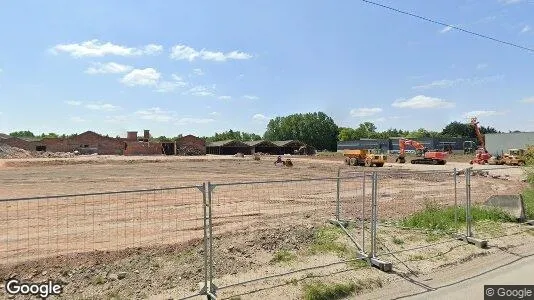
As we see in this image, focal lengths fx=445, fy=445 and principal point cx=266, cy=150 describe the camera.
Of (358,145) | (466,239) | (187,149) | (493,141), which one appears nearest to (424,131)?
(358,145)

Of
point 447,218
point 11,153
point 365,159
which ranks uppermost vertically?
point 11,153

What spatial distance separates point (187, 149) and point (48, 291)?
9668 centimetres

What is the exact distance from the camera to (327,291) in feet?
21.4

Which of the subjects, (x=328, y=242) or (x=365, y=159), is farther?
(x=365, y=159)

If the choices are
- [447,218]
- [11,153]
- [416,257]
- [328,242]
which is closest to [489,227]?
[447,218]

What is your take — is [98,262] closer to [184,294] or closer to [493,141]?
[184,294]

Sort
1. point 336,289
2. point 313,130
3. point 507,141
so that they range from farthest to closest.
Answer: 1. point 313,130
2. point 507,141
3. point 336,289

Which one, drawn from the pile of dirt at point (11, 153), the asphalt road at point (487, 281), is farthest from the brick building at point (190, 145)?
the asphalt road at point (487, 281)

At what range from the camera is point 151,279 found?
22.5 ft
